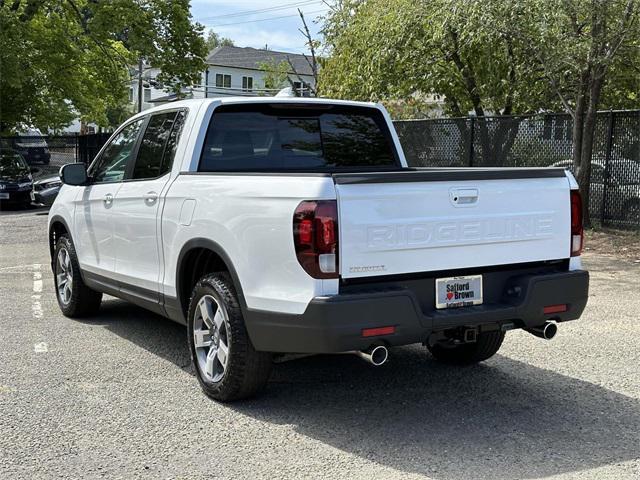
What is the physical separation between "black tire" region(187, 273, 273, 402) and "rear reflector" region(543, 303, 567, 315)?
1663 mm

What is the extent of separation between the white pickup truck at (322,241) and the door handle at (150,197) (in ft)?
0.05

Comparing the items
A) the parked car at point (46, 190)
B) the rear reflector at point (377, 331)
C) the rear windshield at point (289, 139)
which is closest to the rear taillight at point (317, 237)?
the rear reflector at point (377, 331)

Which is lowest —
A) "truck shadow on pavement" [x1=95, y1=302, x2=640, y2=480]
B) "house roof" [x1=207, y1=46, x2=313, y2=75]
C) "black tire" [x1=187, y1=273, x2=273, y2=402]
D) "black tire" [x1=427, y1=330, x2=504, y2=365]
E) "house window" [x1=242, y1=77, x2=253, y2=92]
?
"truck shadow on pavement" [x1=95, y1=302, x2=640, y2=480]

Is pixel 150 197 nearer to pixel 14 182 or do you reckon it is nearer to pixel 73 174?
pixel 73 174

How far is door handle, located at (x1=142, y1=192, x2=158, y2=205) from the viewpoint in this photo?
18.1 feet

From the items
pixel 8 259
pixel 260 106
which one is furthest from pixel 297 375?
pixel 8 259

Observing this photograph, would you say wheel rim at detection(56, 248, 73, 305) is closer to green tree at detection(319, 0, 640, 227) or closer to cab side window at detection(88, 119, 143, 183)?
cab side window at detection(88, 119, 143, 183)

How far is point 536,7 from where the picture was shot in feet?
38.8

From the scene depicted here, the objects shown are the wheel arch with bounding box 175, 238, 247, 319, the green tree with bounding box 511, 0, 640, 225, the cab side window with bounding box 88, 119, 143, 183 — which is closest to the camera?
the wheel arch with bounding box 175, 238, 247, 319

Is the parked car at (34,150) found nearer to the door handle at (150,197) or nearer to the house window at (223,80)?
the door handle at (150,197)

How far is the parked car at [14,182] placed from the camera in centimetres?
2083

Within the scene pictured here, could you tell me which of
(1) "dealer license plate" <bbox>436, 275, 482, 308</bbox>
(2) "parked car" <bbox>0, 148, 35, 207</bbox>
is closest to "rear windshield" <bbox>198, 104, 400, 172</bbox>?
(1) "dealer license plate" <bbox>436, 275, 482, 308</bbox>

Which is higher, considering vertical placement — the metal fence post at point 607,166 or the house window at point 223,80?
the house window at point 223,80

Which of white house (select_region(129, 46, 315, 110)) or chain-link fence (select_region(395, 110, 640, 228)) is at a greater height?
white house (select_region(129, 46, 315, 110))
